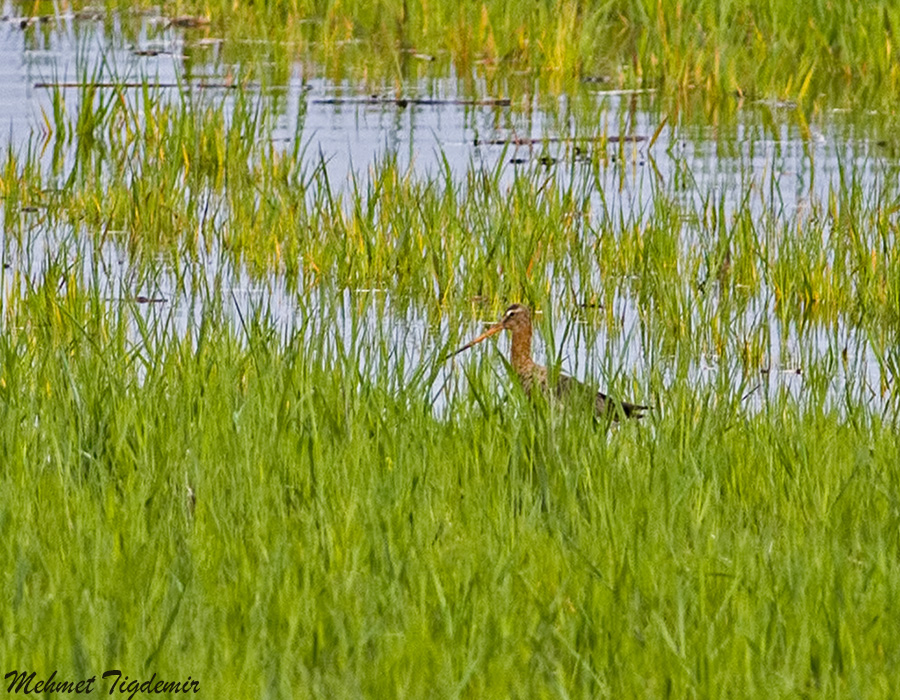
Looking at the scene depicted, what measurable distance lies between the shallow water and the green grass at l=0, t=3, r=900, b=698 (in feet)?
0.21

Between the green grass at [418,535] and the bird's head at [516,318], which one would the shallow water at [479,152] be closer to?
the bird's head at [516,318]

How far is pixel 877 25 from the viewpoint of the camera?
1123 centimetres

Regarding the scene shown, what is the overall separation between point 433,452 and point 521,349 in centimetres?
156

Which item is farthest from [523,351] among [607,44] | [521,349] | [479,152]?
[607,44]

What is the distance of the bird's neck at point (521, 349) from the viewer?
243 inches

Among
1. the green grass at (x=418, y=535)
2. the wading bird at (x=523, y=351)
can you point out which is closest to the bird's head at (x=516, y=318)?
the wading bird at (x=523, y=351)

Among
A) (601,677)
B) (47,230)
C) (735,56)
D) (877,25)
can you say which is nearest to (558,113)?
(735,56)

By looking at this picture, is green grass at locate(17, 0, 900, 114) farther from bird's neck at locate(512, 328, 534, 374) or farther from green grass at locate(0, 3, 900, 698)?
bird's neck at locate(512, 328, 534, 374)

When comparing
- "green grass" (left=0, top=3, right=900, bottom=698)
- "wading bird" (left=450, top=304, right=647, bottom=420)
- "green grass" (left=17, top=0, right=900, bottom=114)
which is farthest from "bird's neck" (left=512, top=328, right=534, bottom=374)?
"green grass" (left=17, top=0, right=900, bottom=114)

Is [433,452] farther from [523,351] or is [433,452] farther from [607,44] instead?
[607,44]

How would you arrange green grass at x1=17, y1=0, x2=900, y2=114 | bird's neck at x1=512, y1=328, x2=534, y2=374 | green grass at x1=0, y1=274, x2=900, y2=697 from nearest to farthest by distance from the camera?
green grass at x1=0, y1=274, x2=900, y2=697, bird's neck at x1=512, y1=328, x2=534, y2=374, green grass at x1=17, y1=0, x2=900, y2=114

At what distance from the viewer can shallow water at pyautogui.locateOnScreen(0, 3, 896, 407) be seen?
6.87 meters

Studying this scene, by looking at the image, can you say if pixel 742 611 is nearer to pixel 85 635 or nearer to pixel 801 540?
pixel 801 540

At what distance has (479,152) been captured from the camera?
909 centimetres
